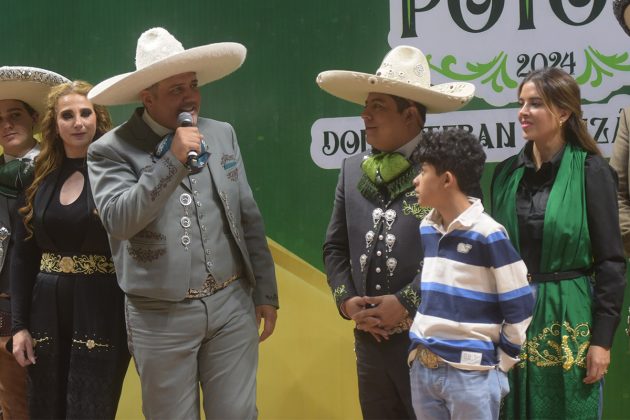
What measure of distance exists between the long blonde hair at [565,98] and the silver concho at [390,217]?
66 centimetres

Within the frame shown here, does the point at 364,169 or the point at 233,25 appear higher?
the point at 233,25

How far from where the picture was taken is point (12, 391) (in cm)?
370

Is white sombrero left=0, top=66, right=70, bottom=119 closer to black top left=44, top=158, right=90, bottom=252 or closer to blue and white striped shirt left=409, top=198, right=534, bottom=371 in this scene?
black top left=44, top=158, right=90, bottom=252

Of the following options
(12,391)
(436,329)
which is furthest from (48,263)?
(436,329)

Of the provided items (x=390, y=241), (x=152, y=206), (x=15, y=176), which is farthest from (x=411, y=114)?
(x=15, y=176)

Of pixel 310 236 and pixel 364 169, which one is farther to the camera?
pixel 310 236

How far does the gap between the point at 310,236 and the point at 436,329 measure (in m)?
1.63

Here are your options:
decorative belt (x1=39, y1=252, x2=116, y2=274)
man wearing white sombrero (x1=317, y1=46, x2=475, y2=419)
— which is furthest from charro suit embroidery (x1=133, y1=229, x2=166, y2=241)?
man wearing white sombrero (x1=317, y1=46, x2=475, y2=419)

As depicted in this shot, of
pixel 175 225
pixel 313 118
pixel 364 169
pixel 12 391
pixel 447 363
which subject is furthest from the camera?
pixel 313 118

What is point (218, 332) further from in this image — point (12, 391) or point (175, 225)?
point (12, 391)

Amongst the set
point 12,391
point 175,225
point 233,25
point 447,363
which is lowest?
point 12,391

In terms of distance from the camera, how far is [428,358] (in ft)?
8.54

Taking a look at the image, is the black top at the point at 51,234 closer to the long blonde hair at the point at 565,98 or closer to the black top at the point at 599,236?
the black top at the point at 599,236

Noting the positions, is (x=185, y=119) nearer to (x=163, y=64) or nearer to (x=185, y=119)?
(x=185, y=119)
